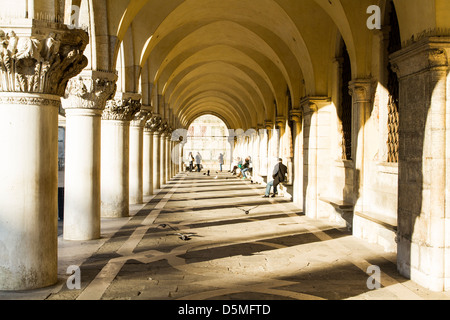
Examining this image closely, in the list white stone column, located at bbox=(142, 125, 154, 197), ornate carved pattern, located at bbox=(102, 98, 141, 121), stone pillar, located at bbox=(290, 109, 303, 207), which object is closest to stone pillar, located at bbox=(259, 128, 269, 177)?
white stone column, located at bbox=(142, 125, 154, 197)

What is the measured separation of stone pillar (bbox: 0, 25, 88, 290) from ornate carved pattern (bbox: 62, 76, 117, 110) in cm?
317

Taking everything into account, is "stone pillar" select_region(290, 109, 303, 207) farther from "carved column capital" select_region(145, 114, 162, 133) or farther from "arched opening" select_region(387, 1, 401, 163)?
"arched opening" select_region(387, 1, 401, 163)

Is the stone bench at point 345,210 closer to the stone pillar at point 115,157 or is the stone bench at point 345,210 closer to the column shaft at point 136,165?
the stone pillar at point 115,157

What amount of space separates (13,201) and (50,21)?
199 centimetres

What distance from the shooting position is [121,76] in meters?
12.1

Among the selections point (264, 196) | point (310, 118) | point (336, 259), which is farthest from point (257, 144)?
point (336, 259)

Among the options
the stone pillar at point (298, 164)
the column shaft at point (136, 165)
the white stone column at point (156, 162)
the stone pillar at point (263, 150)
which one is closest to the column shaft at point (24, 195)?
the column shaft at point (136, 165)

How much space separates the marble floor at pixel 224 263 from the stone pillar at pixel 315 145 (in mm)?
867

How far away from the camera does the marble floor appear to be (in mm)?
5535

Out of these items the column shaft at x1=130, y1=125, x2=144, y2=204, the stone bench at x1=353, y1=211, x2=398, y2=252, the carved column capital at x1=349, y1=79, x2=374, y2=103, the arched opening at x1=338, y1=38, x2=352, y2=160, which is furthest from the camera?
the column shaft at x1=130, y1=125, x2=144, y2=204

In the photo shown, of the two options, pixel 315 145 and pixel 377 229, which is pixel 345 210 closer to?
pixel 377 229

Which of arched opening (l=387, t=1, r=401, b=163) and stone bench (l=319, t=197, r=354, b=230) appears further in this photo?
stone bench (l=319, t=197, r=354, b=230)

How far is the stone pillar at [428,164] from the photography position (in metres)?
5.85

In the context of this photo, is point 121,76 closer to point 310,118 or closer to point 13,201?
point 310,118
